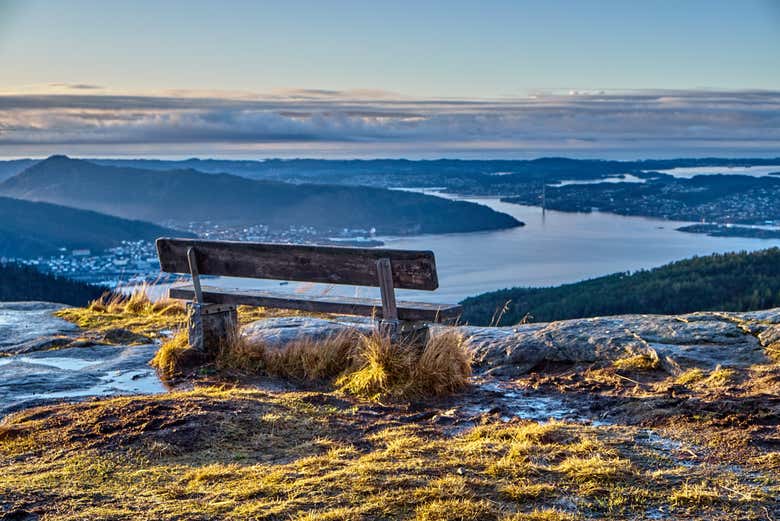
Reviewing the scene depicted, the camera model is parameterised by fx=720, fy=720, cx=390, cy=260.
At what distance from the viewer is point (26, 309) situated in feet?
35.3

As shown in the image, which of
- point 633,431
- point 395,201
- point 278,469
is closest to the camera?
point 278,469

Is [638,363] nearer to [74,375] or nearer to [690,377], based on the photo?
[690,377]

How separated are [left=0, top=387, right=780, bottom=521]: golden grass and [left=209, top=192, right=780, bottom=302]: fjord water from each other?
2155 inches

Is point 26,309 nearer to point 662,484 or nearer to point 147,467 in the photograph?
point 147,467

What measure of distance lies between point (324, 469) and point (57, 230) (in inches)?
5272

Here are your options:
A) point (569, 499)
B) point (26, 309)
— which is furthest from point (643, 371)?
point (26, 309)

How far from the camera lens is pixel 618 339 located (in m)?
6.99

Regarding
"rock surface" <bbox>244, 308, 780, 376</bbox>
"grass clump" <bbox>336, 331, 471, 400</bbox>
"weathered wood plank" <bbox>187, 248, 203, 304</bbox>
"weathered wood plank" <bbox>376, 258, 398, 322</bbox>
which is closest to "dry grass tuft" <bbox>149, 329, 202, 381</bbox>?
"weathered wood plank" <bbox>187, 248, 203, 304</bbox>

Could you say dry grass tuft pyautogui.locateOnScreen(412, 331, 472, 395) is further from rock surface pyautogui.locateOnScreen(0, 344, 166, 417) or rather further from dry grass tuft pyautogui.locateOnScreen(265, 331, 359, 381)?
rock surface pyautogui.locateOnScreen(0, 344, 166, 417)

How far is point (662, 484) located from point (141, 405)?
3.47 meters

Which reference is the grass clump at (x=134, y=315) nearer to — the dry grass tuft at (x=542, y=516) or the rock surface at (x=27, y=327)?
the rock surface at (x=27, y=327)

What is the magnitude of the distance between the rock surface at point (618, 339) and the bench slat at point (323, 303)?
0.35 meters

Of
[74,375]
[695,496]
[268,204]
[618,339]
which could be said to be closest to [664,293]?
[618,339]

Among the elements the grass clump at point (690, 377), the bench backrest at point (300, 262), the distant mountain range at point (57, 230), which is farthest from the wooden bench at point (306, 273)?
the distant mountain range at point (57, 230)
